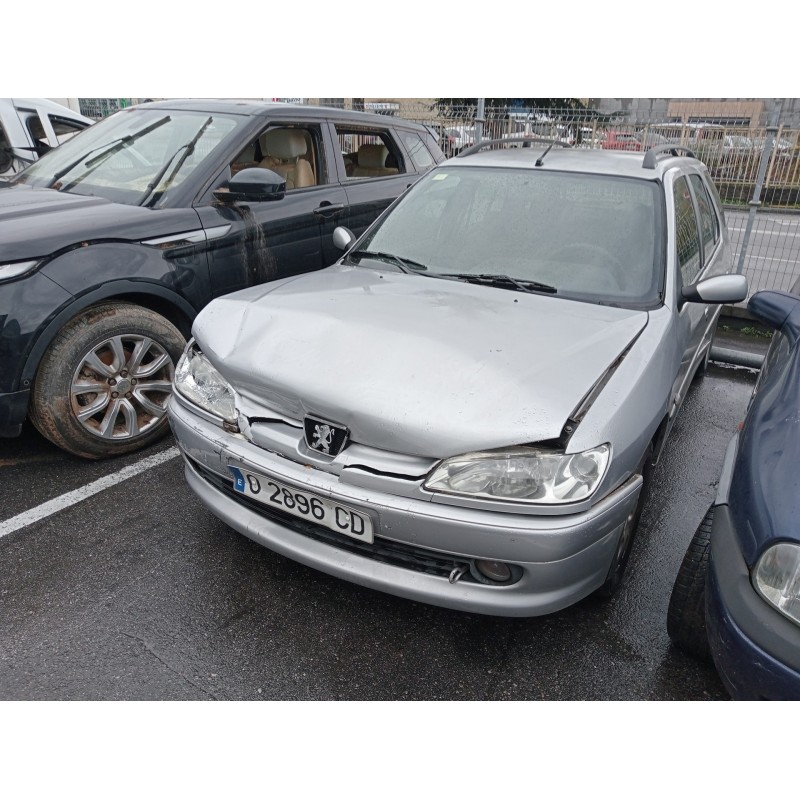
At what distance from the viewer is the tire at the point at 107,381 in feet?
10.2

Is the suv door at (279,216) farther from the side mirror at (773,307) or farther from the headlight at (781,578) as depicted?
the headlight at (781,578)

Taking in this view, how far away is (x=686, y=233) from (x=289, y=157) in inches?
108

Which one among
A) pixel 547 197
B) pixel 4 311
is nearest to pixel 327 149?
pixel 547 197

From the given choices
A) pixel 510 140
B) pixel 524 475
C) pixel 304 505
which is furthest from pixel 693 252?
pixel 304 505

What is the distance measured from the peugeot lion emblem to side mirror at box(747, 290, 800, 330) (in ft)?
6.21

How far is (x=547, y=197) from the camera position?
310 cm

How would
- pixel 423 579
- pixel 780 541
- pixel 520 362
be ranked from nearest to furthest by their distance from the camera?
1. pixel 780 541
2. pixel 423 579
3. pixel 520 362

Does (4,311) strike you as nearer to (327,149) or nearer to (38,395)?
(38,395)

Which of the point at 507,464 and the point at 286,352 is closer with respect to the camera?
the point at 507,464

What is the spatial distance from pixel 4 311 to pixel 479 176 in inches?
95.2

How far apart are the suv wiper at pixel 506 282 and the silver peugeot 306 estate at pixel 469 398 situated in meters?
0.01

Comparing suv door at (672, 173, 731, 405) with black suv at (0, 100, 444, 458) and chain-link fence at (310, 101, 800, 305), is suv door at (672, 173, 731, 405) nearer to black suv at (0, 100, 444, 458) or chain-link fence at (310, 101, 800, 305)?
chain-link fence at (310, 101, 800, 305)

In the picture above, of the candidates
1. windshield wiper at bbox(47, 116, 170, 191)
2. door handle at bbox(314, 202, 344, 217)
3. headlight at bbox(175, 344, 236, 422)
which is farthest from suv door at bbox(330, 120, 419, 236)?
headlight at bbox(175, 344, 236, 422)

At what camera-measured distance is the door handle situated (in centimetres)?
436
